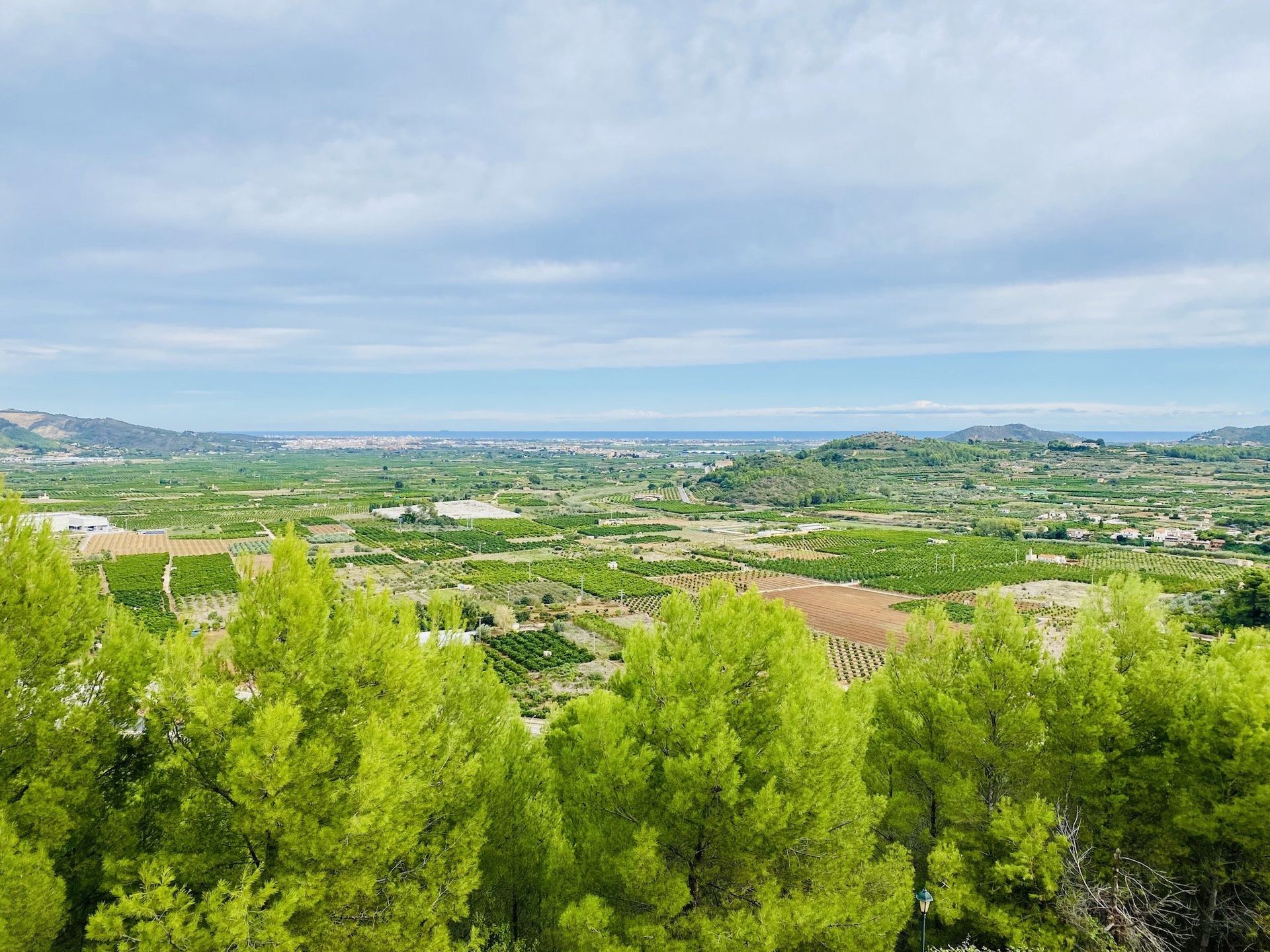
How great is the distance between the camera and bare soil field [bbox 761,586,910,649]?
52.3 m

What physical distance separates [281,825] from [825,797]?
24.3 feet

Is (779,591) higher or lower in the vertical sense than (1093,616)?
lower

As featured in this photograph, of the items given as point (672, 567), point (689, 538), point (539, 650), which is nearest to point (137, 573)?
point (539, 650)

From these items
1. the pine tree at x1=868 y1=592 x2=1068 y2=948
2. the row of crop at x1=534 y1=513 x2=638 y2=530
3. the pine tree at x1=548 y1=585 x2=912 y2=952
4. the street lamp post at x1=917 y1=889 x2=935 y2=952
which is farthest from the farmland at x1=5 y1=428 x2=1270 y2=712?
the street lamp post at x1=917 y1=889 x2=935 y2=952

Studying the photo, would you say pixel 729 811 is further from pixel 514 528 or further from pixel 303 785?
pixel 514 528

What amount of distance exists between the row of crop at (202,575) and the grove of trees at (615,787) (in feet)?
182

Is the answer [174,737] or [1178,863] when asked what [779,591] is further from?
[174,737]

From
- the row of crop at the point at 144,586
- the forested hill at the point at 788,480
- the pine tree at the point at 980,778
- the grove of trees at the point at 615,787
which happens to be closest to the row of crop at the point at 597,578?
the row of crop at the point at 144,586

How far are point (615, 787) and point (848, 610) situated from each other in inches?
2140

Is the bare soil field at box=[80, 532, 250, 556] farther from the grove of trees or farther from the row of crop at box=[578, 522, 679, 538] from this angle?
the grove of trees

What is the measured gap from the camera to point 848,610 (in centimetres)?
5991

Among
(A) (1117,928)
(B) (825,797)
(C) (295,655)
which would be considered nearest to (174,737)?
(C) (295,655)

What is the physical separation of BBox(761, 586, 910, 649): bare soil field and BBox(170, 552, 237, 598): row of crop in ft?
168

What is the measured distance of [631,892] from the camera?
9523 mm
